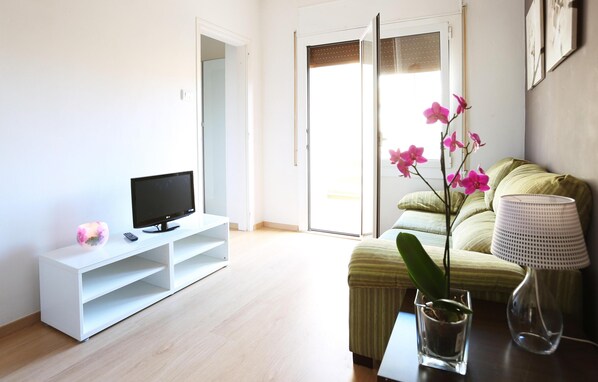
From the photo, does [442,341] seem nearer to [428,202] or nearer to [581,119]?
[581,119]

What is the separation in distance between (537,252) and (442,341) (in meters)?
0.36

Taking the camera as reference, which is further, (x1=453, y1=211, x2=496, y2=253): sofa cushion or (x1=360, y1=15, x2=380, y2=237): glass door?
(x1=360, y1=15, x2=380, y2=237): glass door

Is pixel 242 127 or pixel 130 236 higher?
pixel 242 127

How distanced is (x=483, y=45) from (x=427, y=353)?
329 cm

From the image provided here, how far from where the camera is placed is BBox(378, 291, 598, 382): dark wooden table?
963 millimetres

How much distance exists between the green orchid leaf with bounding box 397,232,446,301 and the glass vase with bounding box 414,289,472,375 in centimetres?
5

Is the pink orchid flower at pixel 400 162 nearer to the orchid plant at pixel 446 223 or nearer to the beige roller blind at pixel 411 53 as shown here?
the orchid plant at pixel 446 223

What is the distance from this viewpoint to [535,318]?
108 cm

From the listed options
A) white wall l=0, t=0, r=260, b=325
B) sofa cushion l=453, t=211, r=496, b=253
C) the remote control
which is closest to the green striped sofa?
sofa cushion l=453, t=211, r=496, b=253

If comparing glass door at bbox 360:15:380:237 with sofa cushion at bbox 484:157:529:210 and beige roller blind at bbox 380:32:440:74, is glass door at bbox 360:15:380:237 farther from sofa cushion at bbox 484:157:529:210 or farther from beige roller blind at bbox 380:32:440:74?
sofa cushion at bbox 484:157:529:210

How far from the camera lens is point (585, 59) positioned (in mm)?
1481

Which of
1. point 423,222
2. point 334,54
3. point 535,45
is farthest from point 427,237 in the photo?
point 334,54

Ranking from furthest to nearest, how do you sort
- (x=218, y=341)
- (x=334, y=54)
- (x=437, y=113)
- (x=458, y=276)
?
(x=334, y=54)
(x=218, y=341)
(x=458, y=276)
(x=437, y=113)

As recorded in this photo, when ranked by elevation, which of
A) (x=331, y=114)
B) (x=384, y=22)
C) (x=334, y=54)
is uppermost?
(x=384, y=22)
